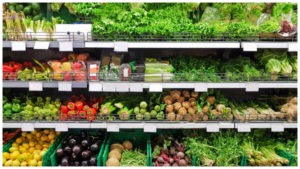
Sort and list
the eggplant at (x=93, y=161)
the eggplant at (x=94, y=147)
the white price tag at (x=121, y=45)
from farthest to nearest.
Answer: the eggplant at (x=94, y=147) < the eggplant at (x=93, y=161) < the white price tag at (x=121, y=45)

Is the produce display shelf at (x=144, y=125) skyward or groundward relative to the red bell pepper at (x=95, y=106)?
groundward

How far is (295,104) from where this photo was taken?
8.56 ft

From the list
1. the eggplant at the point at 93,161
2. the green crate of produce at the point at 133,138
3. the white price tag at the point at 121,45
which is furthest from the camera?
the green crate of produce at the point at 133,138

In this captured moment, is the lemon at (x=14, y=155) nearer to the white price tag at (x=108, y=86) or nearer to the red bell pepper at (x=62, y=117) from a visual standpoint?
the red bell pepper at (x=62, y=117)

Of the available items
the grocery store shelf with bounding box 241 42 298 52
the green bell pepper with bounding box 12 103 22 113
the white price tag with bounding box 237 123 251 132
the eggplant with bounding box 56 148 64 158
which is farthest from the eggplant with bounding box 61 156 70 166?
the grocery store shelf with bounding box 241 42 298 52

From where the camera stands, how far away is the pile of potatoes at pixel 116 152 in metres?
2.39

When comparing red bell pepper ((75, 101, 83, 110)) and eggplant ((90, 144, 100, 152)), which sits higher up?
red bell pepper ((75, 101, 83, 110))

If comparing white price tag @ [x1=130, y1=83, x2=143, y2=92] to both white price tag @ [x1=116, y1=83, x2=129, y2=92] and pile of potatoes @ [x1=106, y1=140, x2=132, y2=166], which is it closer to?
white price tag @ [x1=116, y1=83, x2=129, y2=92]

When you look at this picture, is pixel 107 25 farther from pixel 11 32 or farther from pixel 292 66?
pixel 292 66

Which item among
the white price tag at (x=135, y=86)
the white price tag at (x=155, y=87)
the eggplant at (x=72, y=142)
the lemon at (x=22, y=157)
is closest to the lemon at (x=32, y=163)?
the lemon at (x=22, y=157)

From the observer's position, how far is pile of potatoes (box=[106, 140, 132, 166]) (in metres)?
2.39

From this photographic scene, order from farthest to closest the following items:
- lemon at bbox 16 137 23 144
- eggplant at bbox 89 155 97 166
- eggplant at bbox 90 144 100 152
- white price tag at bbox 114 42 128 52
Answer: lemon at bbox 16 137 23 144, eggplant at bbox 90 144 100 152, eggplant at bbox 89 155 97 166, white price tag at bbox 114 42 128 52

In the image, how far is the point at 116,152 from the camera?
253cm

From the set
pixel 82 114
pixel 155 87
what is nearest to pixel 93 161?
pixel 82 114
